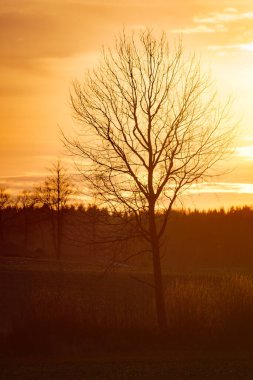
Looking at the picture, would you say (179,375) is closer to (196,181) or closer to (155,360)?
(155,360)

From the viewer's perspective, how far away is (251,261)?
3703 inches

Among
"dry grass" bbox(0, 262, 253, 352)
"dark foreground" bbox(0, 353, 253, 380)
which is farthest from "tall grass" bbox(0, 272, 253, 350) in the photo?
"dark foreground" bbox(0, 353, 253, 380)

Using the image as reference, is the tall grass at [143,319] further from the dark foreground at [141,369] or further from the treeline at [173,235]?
the treeline at [173,235]

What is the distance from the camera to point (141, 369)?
16.5 m

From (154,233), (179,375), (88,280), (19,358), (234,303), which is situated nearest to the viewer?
(179,375)

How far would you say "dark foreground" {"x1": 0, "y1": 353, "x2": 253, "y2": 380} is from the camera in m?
15.6

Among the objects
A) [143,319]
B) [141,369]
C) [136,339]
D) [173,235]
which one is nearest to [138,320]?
[143,319]

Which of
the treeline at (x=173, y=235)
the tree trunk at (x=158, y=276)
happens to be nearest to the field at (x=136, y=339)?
the tree trunk at (x=158, y=276)

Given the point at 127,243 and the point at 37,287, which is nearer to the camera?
the point at 127,243

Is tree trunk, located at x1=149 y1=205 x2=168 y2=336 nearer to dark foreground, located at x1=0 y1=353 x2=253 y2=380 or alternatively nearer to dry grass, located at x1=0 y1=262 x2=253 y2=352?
dry grass, located at x1=0 y1=262 x2=253 y2=352

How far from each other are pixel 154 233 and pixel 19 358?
554cm

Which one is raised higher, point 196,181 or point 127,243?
point 196,181

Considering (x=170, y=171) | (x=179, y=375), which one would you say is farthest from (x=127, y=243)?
(x=179, y=375)

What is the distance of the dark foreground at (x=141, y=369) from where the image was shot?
1562cm
